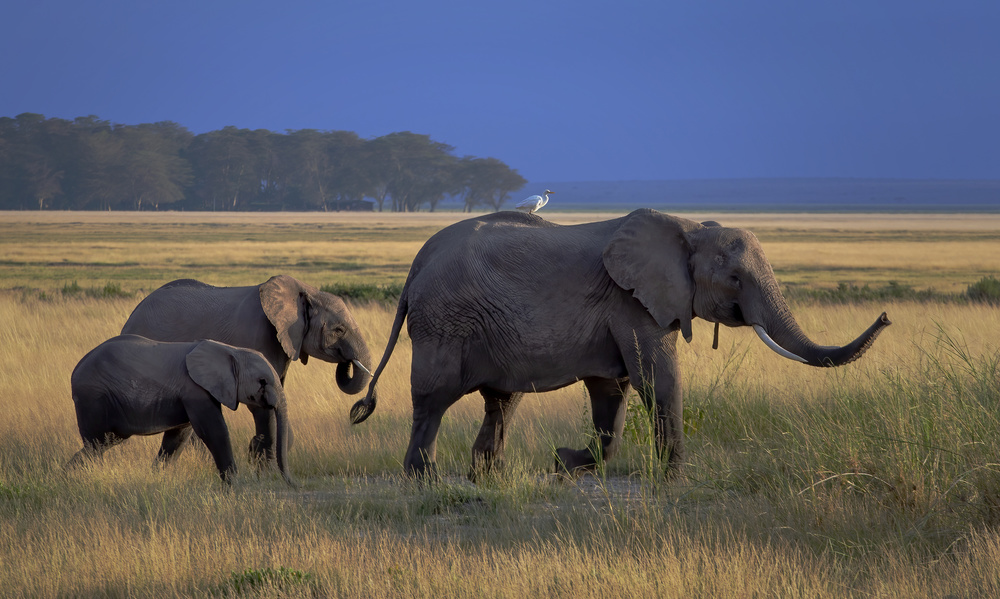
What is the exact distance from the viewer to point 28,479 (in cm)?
673

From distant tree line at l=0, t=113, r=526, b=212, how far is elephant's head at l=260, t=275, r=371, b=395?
126043 millimetres

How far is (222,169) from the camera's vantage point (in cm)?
13625

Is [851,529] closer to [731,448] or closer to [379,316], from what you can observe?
[731,448]

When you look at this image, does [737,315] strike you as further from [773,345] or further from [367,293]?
[367,293]

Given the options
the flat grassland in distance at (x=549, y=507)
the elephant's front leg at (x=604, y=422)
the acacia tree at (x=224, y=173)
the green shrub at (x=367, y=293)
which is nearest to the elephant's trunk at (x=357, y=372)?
the flat grassland in distance at (x=549, y=507)

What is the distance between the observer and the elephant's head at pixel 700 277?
6430mm

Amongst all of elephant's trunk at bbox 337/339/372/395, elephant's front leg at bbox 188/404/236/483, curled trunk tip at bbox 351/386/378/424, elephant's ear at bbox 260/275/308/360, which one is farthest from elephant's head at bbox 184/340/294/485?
elephant's trunk at bbox 337/339/372/395

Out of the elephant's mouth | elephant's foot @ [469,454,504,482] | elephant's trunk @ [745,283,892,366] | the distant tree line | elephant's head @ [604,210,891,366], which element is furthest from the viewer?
the distant tree line

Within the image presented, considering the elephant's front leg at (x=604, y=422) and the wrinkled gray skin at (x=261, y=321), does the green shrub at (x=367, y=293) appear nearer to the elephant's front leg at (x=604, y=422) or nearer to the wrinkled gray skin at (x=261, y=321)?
the wrinkled gray skin at (x=261, y=321)

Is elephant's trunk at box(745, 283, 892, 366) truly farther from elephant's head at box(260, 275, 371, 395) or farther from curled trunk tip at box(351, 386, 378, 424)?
elephant's head at box(260, 275, 371, 395)

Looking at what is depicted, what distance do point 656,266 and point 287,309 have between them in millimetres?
3029

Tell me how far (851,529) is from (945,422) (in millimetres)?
1008

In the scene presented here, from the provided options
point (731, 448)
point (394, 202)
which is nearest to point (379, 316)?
point (731, 448)

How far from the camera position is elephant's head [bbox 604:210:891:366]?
Result: 643 centimetres
